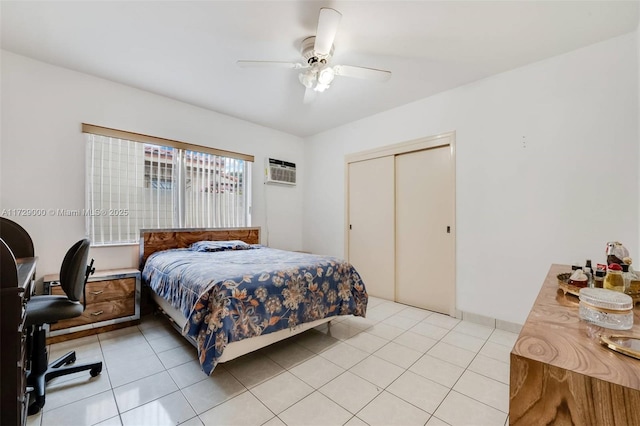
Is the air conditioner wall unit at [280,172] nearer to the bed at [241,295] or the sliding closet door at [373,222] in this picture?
the sliding closet door at [373,222]

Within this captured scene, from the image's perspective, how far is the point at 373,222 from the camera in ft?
→ 12.6

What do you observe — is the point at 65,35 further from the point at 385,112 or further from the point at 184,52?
the point at 385,112

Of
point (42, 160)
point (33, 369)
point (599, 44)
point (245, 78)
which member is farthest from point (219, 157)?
point (599, 44)

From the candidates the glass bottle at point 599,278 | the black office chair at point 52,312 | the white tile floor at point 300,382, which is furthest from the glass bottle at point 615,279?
the black office chair at point 52,312

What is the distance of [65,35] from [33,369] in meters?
2.49

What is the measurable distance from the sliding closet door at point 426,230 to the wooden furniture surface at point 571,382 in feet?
8.34

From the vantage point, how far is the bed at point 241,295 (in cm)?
168

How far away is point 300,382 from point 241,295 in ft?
2.41

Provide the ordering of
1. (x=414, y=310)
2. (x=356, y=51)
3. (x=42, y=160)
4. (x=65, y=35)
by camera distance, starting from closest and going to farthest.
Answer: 1. (x=65, y=35)
2. (x=356, y=51)
3. (x=42, y=160)
4. (x=414, y=310)

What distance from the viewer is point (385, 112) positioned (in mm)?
3664

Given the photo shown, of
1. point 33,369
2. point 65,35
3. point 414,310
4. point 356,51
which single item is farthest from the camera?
point 414,310

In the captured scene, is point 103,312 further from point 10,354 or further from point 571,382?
point 571,382

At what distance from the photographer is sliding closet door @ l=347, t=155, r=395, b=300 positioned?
12.0ft

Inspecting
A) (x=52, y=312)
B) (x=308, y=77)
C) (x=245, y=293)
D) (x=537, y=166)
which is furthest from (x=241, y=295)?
(x=537, y=166)
